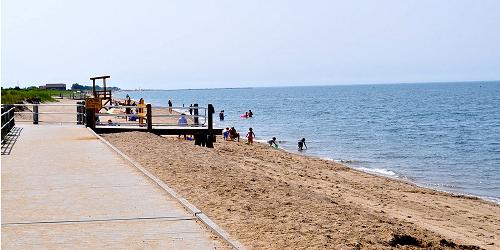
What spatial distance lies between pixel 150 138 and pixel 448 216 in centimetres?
1053

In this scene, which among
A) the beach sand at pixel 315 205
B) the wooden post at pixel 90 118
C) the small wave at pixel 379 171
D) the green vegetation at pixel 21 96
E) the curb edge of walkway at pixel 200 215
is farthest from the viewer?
the green vegetation at pixel 21 96

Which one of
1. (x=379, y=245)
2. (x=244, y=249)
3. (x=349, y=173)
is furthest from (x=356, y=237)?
(x=349, y=173)

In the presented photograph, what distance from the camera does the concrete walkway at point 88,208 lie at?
7.77 metres

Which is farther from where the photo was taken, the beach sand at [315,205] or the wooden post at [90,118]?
the wooden post at [90,118]

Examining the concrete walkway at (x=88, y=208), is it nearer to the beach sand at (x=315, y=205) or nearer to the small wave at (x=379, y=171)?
the beach sand at (x=315, y=205)

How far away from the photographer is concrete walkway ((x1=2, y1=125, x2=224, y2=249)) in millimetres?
7773

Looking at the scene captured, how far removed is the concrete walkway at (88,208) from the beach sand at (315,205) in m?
0.60

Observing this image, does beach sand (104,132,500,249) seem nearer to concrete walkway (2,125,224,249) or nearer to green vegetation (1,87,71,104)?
concrete walkway (2,125,224,249)

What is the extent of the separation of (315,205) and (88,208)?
137 inches

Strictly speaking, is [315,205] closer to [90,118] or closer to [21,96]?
[90,118]

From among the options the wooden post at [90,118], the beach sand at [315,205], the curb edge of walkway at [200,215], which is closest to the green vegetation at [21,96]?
the wooden post at [90,118]

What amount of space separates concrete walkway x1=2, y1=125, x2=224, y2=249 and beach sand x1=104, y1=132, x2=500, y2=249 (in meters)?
0.60

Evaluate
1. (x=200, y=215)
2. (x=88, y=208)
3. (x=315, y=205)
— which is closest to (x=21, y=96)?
(x=88, y=208)

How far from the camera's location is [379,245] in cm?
800
